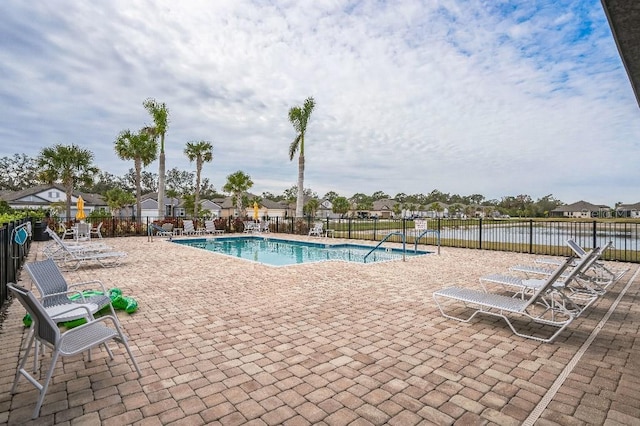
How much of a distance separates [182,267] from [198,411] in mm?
7040

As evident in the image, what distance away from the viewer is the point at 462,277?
7.62 m

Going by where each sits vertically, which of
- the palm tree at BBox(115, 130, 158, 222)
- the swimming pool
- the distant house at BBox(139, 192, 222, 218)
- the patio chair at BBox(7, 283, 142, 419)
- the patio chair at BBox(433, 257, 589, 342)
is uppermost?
the palm tree at BBox(115, 130, 158, 222)

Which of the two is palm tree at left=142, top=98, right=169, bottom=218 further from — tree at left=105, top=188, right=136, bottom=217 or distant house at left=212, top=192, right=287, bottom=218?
distant house at left=212, top=192, right=287, bottom=218

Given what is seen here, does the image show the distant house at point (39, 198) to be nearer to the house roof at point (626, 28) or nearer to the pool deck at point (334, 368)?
the pool deck at point (334, 368)

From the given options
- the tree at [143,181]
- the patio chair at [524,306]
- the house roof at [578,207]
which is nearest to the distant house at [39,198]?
the tree at [143,181]

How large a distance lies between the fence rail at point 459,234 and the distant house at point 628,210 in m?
68.5

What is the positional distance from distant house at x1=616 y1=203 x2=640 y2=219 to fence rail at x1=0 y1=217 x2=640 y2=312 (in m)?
68.5

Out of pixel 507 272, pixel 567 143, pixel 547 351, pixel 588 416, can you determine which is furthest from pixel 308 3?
pixel 567 143

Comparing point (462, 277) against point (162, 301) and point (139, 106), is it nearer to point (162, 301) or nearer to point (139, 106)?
point (162, 301)

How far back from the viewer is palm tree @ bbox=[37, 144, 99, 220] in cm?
2477

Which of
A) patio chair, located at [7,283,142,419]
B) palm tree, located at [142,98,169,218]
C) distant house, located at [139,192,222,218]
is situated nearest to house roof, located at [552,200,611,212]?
distant house, located at [139,192,222,218]

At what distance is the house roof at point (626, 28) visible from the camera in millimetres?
2262

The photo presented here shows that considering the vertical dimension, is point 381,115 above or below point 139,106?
below

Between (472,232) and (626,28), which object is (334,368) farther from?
(472,232)
